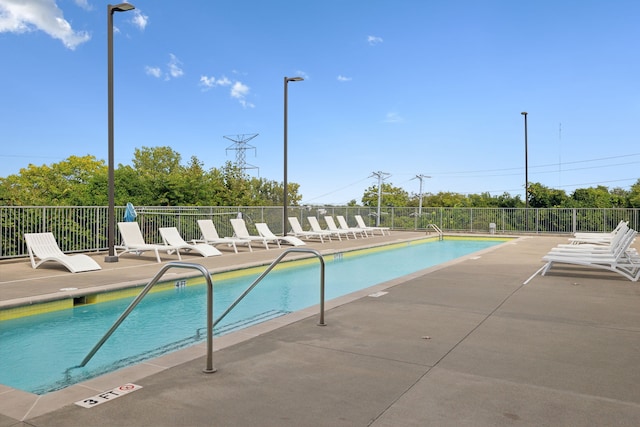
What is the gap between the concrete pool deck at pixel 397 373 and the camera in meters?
2.92

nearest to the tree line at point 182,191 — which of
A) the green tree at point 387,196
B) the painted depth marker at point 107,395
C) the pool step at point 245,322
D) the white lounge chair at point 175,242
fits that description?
the green tree at point 387,196

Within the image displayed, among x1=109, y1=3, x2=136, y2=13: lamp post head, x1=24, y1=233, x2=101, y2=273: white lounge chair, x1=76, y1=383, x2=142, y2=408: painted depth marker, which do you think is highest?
x1=109, y1=3, x2=136, y2=13: lamp post head

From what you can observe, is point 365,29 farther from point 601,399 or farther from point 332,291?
point 601,399

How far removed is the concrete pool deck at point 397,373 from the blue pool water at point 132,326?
2.83 feet

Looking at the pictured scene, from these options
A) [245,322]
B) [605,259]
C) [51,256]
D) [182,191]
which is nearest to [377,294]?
[245,322]

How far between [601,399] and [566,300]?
3.75m

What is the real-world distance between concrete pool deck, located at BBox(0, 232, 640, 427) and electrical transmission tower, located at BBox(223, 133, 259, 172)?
155 feet

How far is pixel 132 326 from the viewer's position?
6.40m

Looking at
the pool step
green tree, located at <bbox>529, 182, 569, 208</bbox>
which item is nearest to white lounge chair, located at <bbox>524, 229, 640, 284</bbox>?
the pool step

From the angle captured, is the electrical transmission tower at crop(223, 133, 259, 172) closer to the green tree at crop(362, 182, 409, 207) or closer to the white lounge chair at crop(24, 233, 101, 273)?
the green tree at crop(362, 182, 409, 207)

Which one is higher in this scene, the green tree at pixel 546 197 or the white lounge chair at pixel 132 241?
the green tree at pixel 546 197

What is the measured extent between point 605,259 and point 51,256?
1045 cm

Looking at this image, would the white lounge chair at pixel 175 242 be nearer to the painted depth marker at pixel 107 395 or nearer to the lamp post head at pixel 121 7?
the lamp post head at pixel 121 7

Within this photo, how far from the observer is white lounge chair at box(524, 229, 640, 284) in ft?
28.5
